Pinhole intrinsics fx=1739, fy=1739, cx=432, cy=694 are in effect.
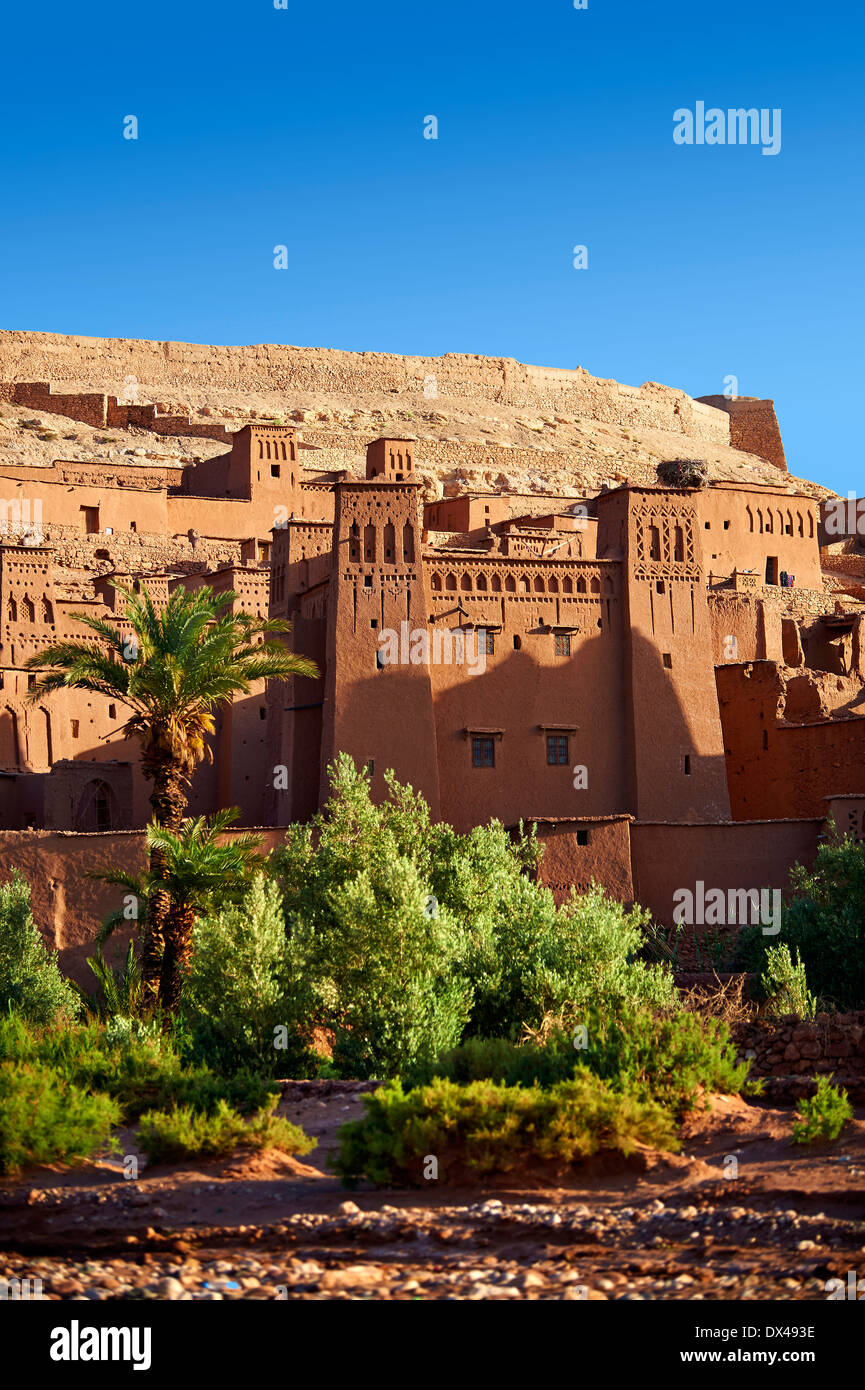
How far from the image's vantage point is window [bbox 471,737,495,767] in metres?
29.6

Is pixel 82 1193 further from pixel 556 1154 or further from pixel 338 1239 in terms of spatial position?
pixel 556 1154

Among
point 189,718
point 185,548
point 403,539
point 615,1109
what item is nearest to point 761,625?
point 403,539

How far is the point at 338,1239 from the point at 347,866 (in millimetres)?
9021

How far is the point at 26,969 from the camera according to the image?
77.2 ft

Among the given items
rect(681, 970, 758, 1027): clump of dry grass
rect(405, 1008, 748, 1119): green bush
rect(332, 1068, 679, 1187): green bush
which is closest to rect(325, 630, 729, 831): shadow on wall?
rect(681, 970, 758, 1027): clump of dry grass

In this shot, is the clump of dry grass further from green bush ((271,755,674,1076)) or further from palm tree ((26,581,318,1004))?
palm tree ((26,581,318,1004))

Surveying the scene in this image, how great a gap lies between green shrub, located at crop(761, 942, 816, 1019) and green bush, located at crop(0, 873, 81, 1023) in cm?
913

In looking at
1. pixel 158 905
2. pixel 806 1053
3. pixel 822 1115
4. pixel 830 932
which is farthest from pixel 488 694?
pixel 822 1115

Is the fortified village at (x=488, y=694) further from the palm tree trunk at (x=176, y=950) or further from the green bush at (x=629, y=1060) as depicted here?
the green bush at (x=629, y=1060)

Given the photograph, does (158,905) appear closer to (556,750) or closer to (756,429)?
(556,750)

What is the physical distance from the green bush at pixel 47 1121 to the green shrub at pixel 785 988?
25.5 feet

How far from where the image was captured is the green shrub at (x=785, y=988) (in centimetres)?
2080

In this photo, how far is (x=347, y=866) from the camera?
73.2 ft
